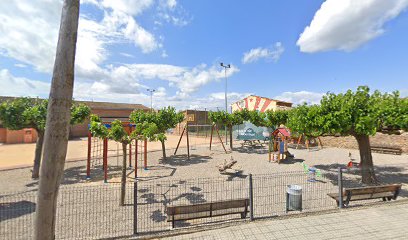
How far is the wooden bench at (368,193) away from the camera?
635 centimetres

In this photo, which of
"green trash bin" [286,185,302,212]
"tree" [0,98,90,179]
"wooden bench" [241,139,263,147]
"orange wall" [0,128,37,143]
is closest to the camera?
"green trash bin" [286,185,302,212]

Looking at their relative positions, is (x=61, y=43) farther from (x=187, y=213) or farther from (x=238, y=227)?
(x=238, y=227)

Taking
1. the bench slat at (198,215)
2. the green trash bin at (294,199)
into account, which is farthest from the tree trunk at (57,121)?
the green trash bin at (294,199)

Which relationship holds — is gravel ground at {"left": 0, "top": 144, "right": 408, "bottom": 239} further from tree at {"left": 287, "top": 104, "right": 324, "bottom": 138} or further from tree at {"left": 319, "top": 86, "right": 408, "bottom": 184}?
tree at {"left": 319, "top": 86, "right": 408, "bottom": 184}

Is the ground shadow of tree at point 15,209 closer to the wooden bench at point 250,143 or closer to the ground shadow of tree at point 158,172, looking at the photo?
the ground shadow of tree at point 158,172

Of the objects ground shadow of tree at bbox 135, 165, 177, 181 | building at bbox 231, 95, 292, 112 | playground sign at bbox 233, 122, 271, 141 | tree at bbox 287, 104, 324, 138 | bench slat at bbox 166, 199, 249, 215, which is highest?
building at bbox 231, 95, 292, 112

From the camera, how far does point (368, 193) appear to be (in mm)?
6434

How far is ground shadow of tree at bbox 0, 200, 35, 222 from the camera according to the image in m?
6.30

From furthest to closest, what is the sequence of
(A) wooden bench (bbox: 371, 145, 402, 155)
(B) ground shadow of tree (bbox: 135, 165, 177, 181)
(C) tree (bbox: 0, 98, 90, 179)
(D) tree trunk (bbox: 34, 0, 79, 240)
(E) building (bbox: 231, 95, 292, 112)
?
(E) building (bbox: 231, 95, 292, 112)
(A) wooden bench (bbox: 371, 145, 402, 155)
(B) ground shadow of tree (bbox: 135, 165, 177, 181)
(C) tree (bbox: 0, 98, 90, 179)
(D) tree trunk (bbox: 34, 0, 79, 240)

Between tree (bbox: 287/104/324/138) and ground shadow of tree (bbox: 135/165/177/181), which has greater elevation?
tree (bbox: 287/104/324/138)

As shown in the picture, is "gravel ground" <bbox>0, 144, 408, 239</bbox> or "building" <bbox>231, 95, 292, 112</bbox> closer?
"gravel ground" <bbox>0, 144, 408, 239</bbox>

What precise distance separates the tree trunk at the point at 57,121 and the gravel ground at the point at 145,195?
2.59 metres

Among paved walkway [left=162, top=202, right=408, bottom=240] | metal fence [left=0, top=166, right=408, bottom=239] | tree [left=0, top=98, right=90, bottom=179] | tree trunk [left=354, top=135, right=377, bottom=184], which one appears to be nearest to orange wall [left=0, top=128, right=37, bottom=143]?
tree [left=0, top=98, right=90, bottom=179]

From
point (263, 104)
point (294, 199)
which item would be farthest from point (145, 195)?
point (263, 104)
